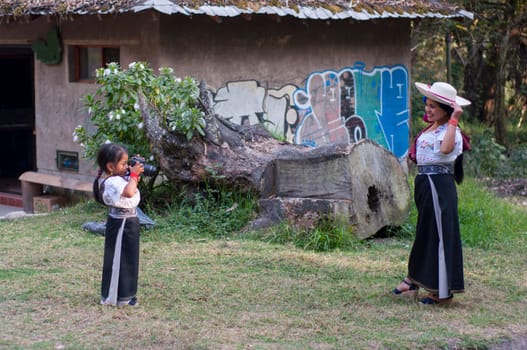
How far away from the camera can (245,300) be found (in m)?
6.26

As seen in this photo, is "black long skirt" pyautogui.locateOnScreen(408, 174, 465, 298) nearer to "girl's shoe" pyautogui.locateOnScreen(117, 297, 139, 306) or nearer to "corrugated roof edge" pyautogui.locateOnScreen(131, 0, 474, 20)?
"girl's shoe" pyautogui.locateOnScreen(117, 297, 139, 306)

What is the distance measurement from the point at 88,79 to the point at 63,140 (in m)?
1.01

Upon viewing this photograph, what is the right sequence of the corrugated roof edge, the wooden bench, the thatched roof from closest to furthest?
1. the corrugated roof edge
2. the thatched roof
3. the wooden bench

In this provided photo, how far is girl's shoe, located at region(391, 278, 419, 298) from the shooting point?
631 cm

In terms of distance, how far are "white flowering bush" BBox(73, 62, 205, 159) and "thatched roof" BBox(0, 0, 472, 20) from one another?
0.80 m

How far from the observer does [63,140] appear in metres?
12.1

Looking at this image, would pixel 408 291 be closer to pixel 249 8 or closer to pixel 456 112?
pixel 456 112

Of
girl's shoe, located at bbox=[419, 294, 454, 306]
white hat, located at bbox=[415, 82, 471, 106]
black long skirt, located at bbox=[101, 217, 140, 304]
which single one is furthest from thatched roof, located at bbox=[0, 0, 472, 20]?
girl's shoe, located at bbox=[419, 294, 454, 306]

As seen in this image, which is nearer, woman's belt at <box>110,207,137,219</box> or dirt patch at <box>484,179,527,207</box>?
woman's belt at <box>110,207,137,219</box>

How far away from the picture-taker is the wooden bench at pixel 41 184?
11688 millimetres

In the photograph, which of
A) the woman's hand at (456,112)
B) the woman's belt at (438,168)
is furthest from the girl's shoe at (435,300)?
the woman's hand at (456,112)

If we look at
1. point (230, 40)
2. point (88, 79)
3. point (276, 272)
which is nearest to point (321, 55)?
point (230, 40)

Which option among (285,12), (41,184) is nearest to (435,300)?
(285,12)

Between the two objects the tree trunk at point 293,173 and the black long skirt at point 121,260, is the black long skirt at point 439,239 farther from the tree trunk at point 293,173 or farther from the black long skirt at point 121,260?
the black long skirt at point 121,260
